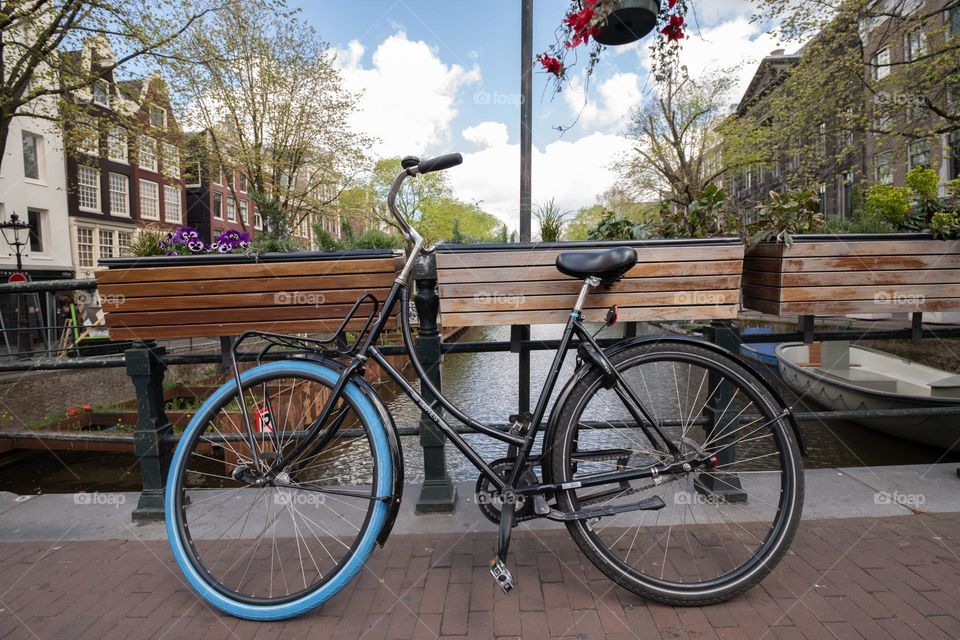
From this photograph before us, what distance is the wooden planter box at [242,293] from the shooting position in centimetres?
241

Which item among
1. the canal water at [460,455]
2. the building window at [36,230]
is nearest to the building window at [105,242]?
the building window at [36,230]

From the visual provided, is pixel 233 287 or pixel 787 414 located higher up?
pixel 233 287

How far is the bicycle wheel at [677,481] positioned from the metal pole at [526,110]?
4.28ft

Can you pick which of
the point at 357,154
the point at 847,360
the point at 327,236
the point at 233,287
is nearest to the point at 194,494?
the point at 233,287

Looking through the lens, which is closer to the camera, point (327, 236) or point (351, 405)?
point (351, 405)

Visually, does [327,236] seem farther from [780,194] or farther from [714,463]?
[780,194]

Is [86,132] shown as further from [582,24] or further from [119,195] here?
[119,195]

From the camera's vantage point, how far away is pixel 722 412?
2.56m

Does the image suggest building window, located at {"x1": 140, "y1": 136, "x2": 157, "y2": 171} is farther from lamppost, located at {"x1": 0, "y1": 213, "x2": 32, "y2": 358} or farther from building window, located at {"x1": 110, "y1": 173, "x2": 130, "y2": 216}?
building window, located at {"x1": 110, "y1": 173, "x2": 130, "y2": 216}

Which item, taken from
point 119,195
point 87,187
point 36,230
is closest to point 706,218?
point 36,230

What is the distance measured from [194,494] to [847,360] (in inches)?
376

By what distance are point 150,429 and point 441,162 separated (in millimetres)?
1978

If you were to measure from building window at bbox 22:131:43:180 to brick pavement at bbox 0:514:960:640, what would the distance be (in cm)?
2660

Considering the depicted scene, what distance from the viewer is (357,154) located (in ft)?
74.9
